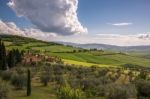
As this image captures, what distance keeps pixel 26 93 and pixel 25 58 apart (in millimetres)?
90385

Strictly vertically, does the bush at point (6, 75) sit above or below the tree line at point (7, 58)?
below

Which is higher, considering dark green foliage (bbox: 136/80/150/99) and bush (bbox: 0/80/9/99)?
bush (bbox: 0/80/9/99)

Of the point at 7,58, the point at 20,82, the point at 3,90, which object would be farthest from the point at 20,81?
the point at 7,58

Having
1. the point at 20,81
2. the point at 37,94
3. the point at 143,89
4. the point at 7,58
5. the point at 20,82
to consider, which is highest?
the point at 7,58

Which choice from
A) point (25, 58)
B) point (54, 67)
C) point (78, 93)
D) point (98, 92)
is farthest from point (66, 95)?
point (25, 58)

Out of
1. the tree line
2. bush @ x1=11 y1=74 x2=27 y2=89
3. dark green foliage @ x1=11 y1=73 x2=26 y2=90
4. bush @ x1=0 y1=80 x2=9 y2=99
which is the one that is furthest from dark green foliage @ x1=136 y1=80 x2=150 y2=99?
the tree line

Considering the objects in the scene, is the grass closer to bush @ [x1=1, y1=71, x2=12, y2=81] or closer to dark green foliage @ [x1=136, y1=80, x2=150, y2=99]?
bush @ [x1=1, y1=71, x2=12, y2=81]

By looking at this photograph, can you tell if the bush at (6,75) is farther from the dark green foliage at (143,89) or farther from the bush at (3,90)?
the dark green foliage at (143,89)

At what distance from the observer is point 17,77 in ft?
328

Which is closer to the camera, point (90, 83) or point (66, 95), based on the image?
point (66, 95)

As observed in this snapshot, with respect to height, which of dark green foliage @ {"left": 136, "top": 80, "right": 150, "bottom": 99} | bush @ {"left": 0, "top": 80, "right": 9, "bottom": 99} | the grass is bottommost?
the grass

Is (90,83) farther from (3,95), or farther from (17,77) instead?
(3,95)

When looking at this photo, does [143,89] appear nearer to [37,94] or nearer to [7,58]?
[37,94]

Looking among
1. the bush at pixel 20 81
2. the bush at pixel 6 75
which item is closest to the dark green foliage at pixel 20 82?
the bush at pixel 20 81
